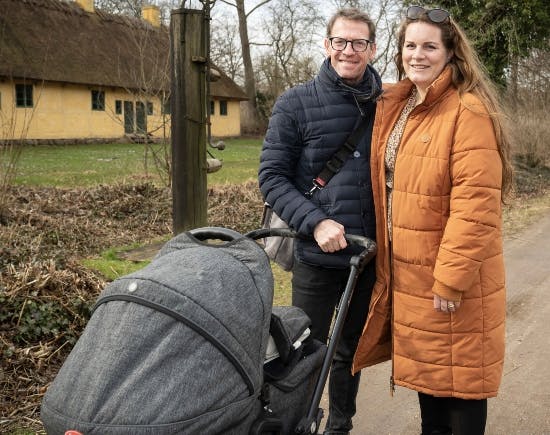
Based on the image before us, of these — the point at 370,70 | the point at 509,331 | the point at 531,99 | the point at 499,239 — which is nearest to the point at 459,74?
the point at 370,70

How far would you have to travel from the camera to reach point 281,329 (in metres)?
2.47

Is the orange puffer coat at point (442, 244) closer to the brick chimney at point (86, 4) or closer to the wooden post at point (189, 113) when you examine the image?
the wooden post at point (189, 113)

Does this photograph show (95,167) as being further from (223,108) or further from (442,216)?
(223,108)

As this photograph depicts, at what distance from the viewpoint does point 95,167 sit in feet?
62.0

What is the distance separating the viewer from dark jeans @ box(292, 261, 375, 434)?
3.21 m

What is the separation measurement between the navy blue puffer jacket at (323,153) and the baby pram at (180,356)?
738 millimetres

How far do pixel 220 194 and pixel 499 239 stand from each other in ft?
25.9

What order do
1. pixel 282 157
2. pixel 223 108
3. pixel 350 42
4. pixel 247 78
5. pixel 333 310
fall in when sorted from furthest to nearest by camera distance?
1. pixel 247 78
2. pixel 223 108
3. pixel 333 310
4. pixel 282 157
5. pixel 350 42

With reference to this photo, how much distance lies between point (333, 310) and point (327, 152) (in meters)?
0.84

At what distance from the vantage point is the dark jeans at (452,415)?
2.87m

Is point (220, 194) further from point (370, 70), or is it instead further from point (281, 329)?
point (281, 329)

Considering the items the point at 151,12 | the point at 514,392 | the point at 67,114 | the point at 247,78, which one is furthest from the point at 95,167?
the point at 247,78

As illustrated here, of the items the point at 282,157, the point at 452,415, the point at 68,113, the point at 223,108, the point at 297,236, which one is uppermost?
the point at 223,108

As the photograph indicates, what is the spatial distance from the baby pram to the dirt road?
150 cm
